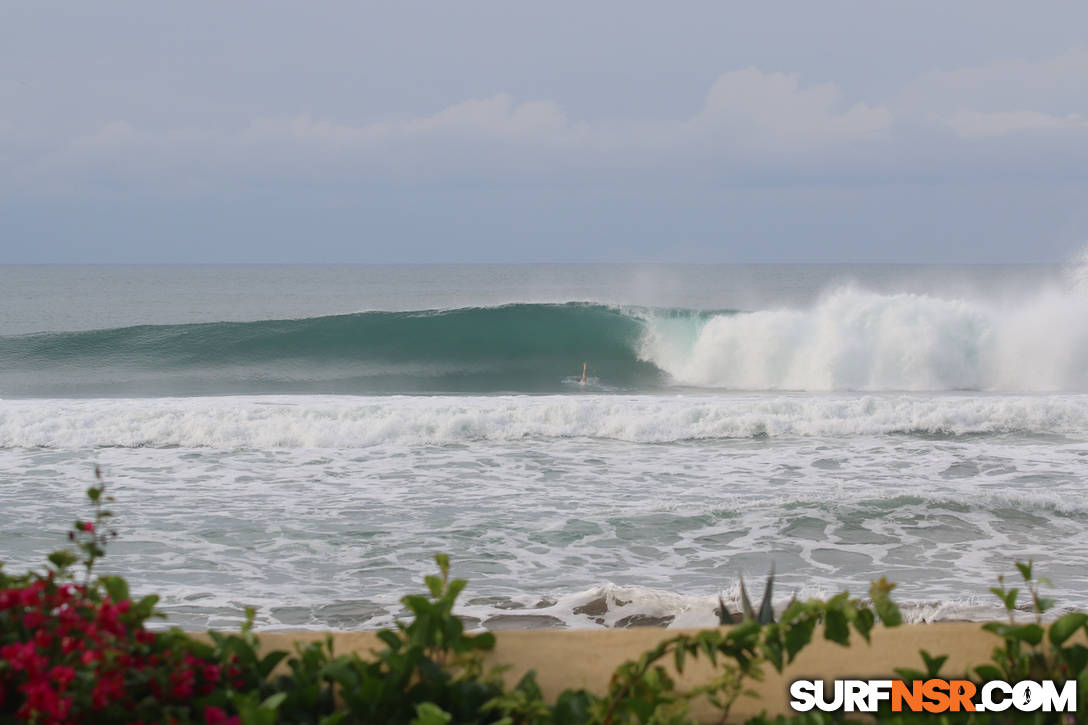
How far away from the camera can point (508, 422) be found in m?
12.3

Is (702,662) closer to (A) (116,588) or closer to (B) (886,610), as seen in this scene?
(B) (886,610)

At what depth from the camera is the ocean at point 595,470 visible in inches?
238

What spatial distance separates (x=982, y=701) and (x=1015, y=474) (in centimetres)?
874

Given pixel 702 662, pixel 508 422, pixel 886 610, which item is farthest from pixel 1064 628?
pixel 508 422

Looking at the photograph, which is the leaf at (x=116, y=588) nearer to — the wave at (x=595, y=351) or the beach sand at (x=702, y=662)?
the beach sand at (x=702, y=662)

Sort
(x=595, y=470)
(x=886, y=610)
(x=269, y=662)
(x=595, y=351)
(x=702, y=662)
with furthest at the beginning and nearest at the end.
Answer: (x=595, y=351), (x=595, y=470), (x=702, y=662), (x=269, y=662), (x=886, y=610)

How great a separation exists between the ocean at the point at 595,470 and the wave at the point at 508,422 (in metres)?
0.05

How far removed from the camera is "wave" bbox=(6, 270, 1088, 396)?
20.8 m

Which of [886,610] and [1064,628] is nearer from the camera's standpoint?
[886,610]

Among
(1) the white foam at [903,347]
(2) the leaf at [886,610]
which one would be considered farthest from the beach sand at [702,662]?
(1) the white foam at [903,347]

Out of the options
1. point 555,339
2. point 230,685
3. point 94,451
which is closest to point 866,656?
point 230,685

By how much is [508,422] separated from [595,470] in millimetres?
2660

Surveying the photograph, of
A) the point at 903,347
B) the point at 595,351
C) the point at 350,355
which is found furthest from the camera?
the point at 350,355

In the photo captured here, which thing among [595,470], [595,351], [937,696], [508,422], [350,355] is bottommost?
[937,696]
